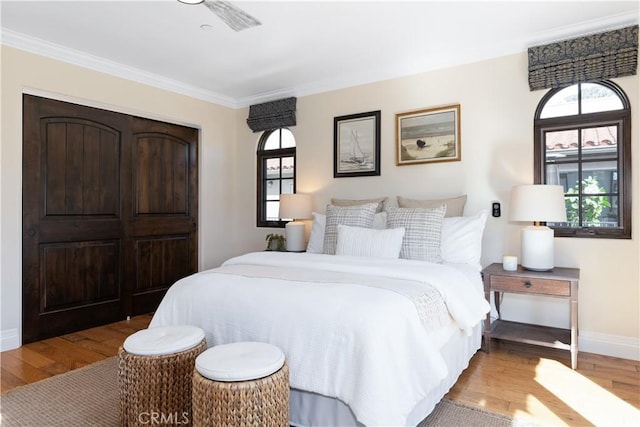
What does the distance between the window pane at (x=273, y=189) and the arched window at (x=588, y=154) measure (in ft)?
9.16

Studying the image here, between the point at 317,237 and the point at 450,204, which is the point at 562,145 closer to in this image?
the point at 450,204

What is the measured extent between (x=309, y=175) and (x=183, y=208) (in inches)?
59.1

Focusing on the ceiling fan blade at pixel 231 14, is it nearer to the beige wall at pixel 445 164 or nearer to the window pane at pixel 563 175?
the beige wall at pixel 445 164

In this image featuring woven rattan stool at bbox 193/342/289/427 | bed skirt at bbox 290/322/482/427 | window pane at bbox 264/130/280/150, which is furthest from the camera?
window pane at bbox 264/130/280/150

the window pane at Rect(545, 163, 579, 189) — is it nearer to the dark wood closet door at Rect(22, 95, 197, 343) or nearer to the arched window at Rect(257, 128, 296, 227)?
the arched window at Rect(257, 128, 296, 227)

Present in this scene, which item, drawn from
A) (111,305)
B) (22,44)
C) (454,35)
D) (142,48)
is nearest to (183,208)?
(111,305)

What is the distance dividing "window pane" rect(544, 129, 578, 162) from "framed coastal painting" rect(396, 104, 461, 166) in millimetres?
706

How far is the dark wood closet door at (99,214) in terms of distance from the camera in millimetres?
3307

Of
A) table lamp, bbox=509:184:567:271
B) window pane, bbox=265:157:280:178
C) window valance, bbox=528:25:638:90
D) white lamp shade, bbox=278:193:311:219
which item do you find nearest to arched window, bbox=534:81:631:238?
window valance, bbox=528:25:638:90

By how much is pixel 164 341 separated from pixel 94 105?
2.79 m

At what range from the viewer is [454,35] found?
3.18 metres

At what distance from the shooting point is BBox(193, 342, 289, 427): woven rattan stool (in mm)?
1505

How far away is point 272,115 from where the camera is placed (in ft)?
15.3

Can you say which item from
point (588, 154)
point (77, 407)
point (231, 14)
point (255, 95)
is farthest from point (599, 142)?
point (77, 407)
